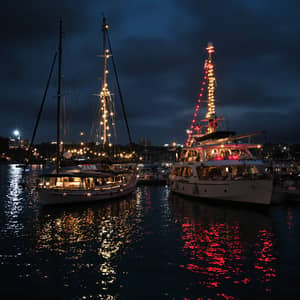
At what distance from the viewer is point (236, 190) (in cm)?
2909

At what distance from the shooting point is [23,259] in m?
14.6

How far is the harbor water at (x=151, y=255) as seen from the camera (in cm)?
1129

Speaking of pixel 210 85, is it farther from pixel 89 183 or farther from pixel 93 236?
pixel 93 236

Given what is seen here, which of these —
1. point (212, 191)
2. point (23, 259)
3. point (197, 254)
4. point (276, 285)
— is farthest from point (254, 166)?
point (23, 259)

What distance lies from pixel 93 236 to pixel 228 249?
27.7ft

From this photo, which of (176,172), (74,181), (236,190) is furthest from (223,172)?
(74,181)

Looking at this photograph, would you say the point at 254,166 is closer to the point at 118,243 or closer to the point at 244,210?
the point at 244,210

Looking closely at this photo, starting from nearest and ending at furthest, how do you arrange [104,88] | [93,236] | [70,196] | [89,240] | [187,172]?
[89,240], [93,236], [70,196], [187,172], [104,88]

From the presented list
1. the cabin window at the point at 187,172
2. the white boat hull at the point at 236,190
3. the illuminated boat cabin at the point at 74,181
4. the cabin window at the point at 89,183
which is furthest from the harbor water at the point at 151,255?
the cabin window at the point at 187,172

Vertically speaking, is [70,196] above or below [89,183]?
below

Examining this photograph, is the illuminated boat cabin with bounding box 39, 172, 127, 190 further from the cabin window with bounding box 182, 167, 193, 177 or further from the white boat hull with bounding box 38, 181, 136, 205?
the cabin window with bounding box 182, 167, 193, 177

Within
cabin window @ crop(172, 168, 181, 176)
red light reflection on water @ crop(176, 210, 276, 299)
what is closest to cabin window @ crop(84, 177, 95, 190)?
cabin window @ crop(172, 168, 181, 176)

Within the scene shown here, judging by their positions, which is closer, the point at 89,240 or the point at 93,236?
the point at 89,240

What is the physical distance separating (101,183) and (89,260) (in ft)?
65.0
